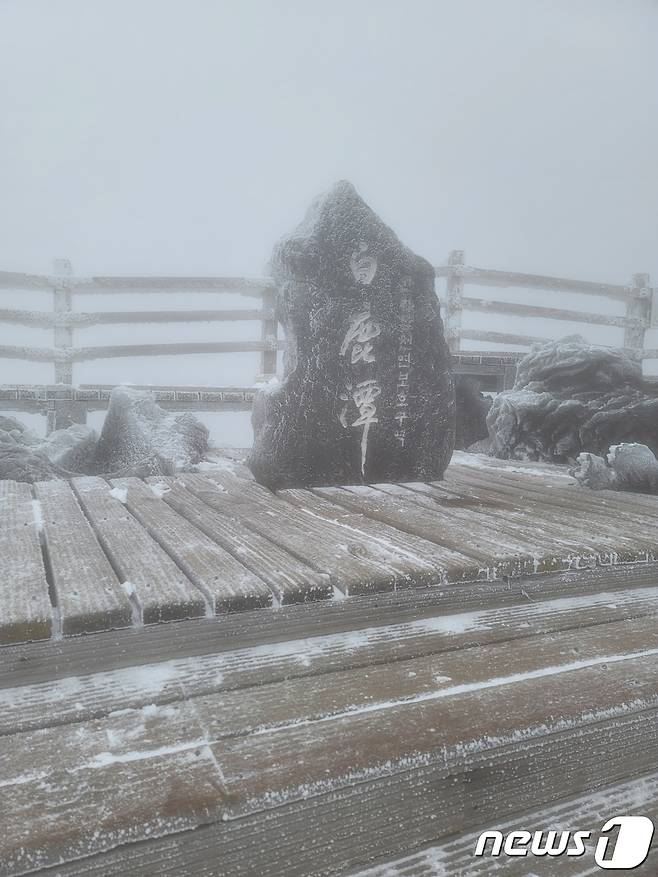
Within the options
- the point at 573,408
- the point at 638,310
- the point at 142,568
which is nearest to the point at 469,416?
the point at 573,408

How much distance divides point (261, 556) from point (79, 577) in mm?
444

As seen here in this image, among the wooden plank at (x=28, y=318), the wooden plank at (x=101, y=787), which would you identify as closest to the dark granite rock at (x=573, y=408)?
the wooden plank at (x=101, y=787)

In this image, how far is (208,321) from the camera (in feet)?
21.7

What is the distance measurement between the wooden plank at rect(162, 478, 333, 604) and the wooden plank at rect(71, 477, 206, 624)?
0.18 metres

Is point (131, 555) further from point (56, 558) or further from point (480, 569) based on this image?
point (480, 569)

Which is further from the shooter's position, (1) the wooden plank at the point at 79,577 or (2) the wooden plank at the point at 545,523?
(2) the wooden plank at the point at 545,523

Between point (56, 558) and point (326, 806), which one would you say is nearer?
point (326, 806)

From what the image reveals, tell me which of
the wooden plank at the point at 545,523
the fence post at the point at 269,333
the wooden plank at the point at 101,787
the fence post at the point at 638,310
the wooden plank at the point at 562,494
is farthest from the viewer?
the fence post at the point at 638,310

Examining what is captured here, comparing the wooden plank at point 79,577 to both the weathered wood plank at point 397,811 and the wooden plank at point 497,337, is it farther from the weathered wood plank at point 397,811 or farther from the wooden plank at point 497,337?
the wooden plank at point 497,337

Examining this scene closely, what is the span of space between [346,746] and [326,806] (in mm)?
95

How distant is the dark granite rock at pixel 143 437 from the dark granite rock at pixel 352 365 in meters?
0.96

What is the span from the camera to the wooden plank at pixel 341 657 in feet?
3.73

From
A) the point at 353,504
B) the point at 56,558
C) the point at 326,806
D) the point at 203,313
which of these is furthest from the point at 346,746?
the point at 203,313

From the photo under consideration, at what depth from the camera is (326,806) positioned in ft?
3.29
